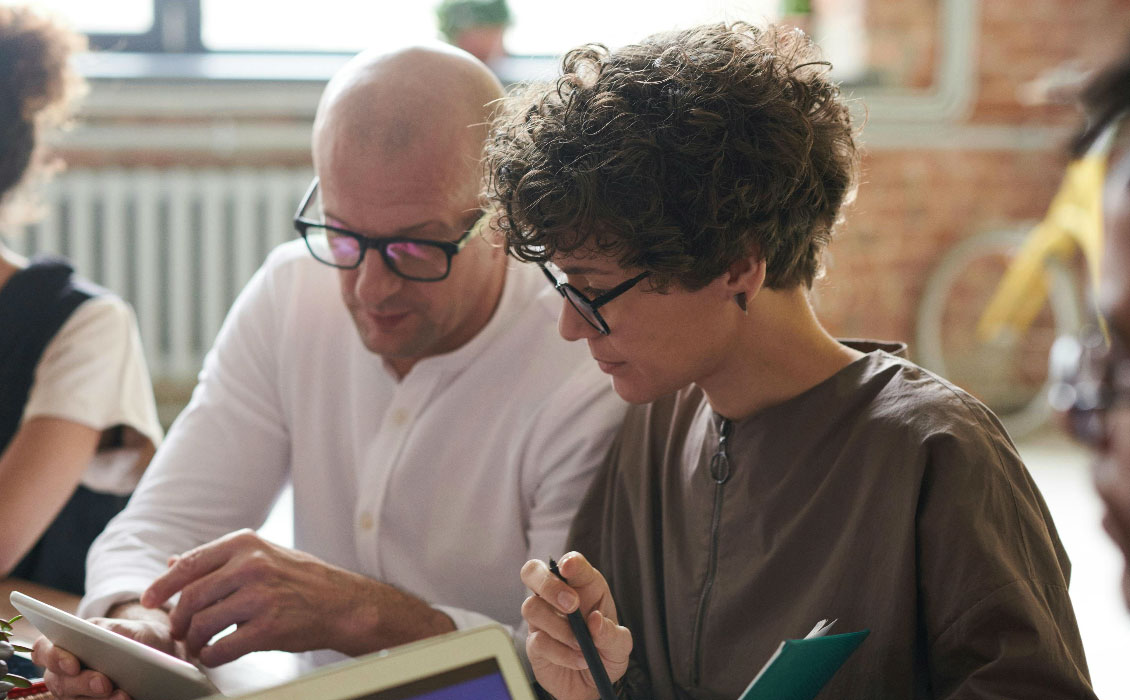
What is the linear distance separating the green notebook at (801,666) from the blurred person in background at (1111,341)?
33 centimetres

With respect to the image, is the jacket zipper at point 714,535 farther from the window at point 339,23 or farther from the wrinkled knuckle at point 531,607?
the window at point 339,23

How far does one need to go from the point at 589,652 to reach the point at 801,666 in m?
0.21

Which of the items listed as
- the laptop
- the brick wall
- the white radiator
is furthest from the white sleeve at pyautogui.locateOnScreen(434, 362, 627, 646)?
the brick wall

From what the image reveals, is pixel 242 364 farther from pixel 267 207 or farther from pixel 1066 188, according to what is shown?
pixel 1066 188

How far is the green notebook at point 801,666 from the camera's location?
0.87 metres

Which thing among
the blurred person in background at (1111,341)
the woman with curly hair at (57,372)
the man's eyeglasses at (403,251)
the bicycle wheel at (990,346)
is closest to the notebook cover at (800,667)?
the blurred person in background at (1111,341)

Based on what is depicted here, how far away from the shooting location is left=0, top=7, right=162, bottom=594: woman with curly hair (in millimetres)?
1741

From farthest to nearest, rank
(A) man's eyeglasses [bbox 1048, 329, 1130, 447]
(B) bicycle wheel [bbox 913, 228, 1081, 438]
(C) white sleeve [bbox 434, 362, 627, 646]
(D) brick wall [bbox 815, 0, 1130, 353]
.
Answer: (B) bicycle wheel [bbox 913, 228, 1081, 438] → (D) brick wall [bbox 815, 0, 1130, 353] → (C) white sleeve [bbox 434, 362, 627, 646] → (A) man's eyeglasses [bbox 1048, 329, 1130, 447]

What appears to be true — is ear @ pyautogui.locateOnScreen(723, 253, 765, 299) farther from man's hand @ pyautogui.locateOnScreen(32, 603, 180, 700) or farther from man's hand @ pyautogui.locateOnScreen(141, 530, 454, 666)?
man's hand @ pyautogui.locateOnScreen(32, 603, 180, 700)

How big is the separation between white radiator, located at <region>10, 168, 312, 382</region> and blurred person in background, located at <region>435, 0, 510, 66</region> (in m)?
0.80

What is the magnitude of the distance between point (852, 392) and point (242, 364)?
0.92 m

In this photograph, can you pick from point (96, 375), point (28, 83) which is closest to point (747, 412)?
point (96, 375)

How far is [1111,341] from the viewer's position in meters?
0.56

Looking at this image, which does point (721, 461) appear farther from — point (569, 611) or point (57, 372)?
point (57, 372)
